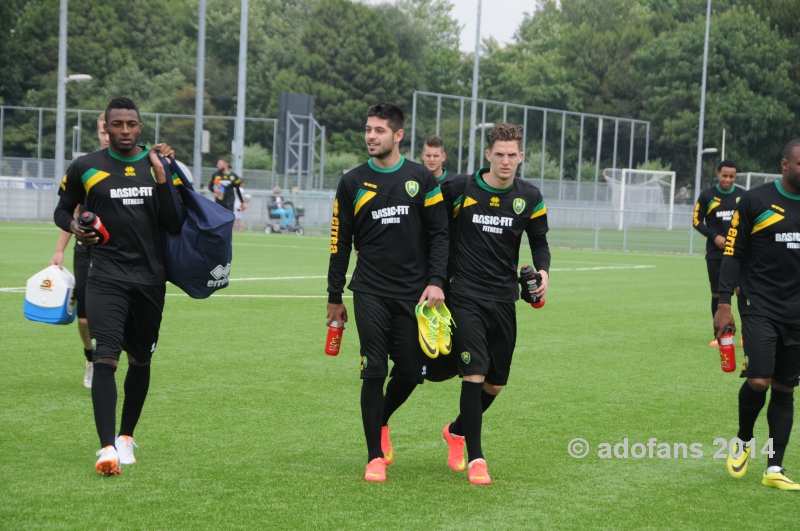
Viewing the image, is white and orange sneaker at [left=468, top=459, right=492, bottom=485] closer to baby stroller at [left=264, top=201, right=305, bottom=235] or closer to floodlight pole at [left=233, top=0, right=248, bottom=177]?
floodlight pole at [left=233, top=0, right=248, bottom=177]

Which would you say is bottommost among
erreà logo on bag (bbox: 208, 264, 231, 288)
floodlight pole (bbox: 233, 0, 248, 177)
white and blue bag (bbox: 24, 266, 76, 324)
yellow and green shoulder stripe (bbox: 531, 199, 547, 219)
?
white and blue bag (bbox: 24, 266, 76, 324)

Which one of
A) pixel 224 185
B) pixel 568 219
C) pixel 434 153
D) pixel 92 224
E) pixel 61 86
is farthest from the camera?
pixel 568 219

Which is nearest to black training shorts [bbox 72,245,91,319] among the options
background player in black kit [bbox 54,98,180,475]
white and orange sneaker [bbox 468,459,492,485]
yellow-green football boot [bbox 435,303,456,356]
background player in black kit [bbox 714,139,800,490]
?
background player in black kit [bbox 54,98,180,475]

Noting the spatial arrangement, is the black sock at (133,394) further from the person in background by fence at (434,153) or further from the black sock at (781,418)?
the person in background by fence at (434,153)

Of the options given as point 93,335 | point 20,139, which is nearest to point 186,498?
point 93,335

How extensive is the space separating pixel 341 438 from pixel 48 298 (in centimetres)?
246

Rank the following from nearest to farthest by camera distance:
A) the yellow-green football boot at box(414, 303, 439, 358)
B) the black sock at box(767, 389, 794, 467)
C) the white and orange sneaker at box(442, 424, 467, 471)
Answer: the yellow-green football boot at box(414, 303, 439, 358), the black sock at box(767, 389, 794, 467), the white and orange sneaker at box(442, 424, 467, 471)

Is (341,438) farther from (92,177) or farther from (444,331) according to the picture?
(92,177)

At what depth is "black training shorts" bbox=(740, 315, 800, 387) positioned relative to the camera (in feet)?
19.5

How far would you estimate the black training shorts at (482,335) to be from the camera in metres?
5.92

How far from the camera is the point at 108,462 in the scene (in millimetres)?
→ 5645

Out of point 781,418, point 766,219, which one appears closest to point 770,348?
point 781,418

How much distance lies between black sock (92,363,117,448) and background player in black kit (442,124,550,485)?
6.39ft

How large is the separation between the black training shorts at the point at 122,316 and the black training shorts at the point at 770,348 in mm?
3380
